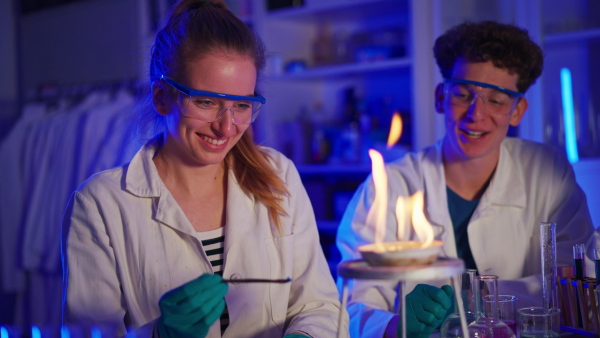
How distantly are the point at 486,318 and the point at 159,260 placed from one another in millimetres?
778

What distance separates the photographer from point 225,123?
1.41 m

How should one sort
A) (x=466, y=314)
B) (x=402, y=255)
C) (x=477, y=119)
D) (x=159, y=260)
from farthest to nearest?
(x=477, y=119)
(x=159, y=260)
(x=466, y=314)
(x=402, y=255)

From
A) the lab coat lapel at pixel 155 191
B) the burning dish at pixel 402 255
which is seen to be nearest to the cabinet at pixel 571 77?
the lab coat lapel at pixel 155 191

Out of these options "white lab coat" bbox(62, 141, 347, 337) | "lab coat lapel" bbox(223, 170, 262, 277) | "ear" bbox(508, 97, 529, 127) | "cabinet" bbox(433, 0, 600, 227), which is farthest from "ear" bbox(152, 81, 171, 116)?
"cabinet" bbox(433, 0, 600, 227)

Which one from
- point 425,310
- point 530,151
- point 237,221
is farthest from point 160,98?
point 530,151

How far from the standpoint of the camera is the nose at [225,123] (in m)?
1.41

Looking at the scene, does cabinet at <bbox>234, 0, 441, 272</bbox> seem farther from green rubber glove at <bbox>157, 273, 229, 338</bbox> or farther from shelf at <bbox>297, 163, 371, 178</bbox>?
green rubber glove at <bbox>157, 273, 229, 338</bbox>

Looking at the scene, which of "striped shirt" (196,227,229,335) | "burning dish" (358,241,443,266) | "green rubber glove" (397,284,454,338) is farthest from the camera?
"striped shirt" (196,227,229,335)

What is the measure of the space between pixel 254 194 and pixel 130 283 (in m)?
0.39

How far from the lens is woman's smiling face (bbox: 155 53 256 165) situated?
4.58 feet

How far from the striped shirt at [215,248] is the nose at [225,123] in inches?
10.9

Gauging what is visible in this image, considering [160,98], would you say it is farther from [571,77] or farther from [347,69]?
[571,77]

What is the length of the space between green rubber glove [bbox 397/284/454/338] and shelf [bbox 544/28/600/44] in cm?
159

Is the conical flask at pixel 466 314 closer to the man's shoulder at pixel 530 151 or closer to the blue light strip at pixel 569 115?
the man's shoulder at pixel 530 151
